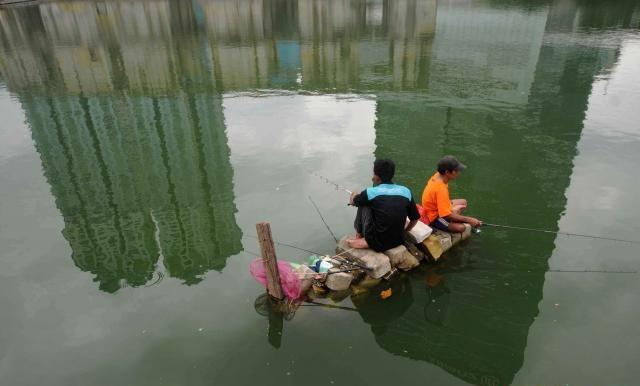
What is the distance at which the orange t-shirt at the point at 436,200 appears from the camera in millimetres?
5652

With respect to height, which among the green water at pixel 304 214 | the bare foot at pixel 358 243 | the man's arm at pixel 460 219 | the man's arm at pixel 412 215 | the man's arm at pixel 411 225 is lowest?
the green water at pixel 304 214

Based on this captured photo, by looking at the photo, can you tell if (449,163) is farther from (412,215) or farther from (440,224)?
(440,224)

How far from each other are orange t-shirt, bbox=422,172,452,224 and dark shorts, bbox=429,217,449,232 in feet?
0.22

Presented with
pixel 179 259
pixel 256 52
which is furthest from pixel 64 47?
pixel 179 259

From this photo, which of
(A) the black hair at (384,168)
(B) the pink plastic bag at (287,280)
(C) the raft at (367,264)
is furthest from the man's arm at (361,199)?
(B) the pink plastic bag at (287,280)

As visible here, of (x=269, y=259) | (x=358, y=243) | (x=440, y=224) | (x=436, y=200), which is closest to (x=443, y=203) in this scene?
(x=436, y=200)

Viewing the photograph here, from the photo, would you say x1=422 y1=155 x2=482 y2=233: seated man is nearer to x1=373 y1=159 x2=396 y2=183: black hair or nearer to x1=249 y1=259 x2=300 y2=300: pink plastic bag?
x1=373 y1=159 x2=396 y2=183: black hair

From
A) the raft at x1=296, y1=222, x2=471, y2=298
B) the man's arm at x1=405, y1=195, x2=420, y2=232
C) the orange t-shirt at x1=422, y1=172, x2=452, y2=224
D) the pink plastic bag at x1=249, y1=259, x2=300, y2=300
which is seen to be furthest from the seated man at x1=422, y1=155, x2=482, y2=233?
the pink plastic bag at x1=249, y1=259, x2=300, y2=300

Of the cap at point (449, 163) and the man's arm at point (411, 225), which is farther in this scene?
the man's arm at point (411, 225)

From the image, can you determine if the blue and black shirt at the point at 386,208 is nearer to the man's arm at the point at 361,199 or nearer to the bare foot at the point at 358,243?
the man's arm at the point at 361,199

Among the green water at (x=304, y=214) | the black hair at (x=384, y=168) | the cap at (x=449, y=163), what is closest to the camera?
the green water at (x=304, y=214)

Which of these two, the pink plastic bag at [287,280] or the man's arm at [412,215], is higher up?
the man's arm at [412,215]

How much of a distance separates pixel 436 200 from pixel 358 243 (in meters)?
1.19

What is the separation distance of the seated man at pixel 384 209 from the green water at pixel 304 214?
27.8 inches
